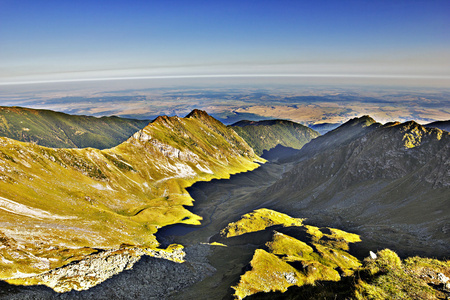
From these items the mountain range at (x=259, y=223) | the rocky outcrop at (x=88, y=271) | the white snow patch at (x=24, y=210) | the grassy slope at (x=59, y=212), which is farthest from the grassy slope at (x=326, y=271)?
the white snow patch at (x=24, y=210)

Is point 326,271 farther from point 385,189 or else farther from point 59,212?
point 59,212

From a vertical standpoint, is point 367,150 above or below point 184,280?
above

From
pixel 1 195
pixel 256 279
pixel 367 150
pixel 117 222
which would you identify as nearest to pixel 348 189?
pixel 367 150

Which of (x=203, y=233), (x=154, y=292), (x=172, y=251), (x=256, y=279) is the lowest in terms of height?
(x=203, y=233)

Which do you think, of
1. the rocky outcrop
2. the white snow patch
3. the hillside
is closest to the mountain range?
the rocky outcrop

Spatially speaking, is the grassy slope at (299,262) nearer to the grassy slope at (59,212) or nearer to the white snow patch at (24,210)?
the grassy slope at (59,212)

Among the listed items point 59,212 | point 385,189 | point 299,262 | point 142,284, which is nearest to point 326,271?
point 299,262

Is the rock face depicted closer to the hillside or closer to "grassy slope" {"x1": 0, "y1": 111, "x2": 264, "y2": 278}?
"grassy slope" {"x1": 0, "y1": 111, "x2": 264, "y2": 278}

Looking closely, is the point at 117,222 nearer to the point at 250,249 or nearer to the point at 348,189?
the point at 250,249
